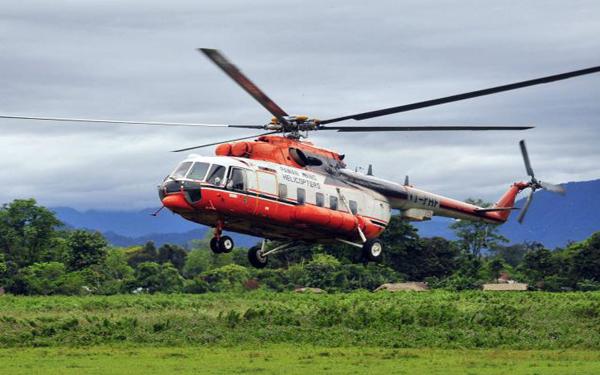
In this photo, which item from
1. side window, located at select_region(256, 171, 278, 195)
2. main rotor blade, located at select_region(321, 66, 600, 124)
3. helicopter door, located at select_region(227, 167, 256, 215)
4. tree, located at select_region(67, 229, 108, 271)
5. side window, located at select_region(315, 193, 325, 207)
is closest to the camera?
main rotor blade, located at select_region(321, 66, 600, 124)

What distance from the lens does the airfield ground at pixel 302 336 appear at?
48.2 metres

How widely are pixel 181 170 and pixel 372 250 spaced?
8654 millimetres

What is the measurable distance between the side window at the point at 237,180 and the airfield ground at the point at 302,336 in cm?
837

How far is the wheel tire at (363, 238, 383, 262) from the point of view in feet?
148

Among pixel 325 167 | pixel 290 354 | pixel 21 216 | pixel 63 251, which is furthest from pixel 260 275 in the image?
pixel 325 167

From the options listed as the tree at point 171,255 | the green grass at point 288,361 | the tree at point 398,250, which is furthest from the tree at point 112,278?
the tree at point 171,255

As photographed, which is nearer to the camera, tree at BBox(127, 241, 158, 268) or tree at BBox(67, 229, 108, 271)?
tree at BBox(67, 229, 108, 271)

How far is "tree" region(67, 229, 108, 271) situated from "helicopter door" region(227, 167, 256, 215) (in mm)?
66472

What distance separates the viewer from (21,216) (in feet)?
403

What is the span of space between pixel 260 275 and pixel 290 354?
62139mm

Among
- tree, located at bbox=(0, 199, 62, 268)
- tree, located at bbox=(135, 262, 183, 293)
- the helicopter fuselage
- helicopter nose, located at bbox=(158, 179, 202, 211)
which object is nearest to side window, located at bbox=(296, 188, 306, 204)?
the helicopter fuselage

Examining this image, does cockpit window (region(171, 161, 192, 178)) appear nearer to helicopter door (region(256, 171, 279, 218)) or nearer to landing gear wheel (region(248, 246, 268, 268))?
helicopter door (region(256, 171, 279, 218))

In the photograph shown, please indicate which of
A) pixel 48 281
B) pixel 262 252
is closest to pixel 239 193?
pixel 262 252

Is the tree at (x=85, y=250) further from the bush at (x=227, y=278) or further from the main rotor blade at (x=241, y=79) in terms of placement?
the main rotor blade at (x=241, y=79)
